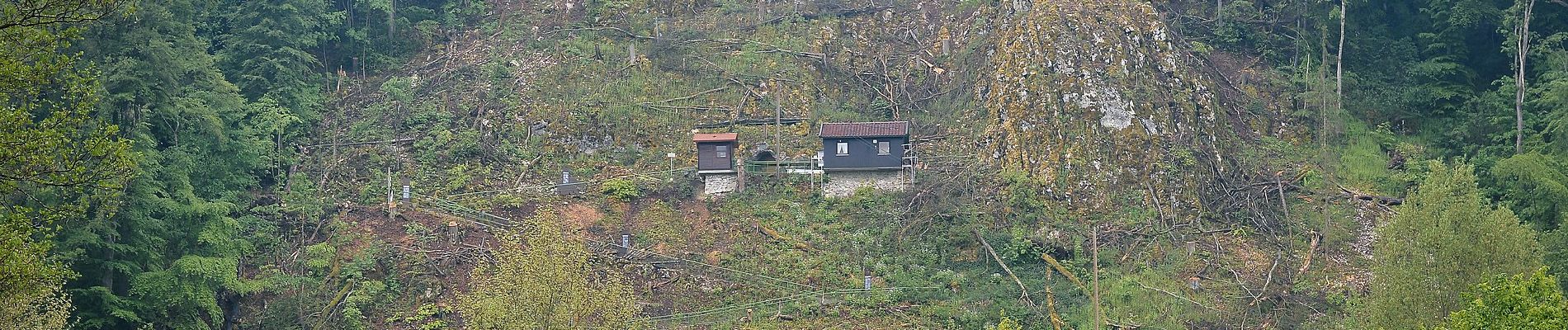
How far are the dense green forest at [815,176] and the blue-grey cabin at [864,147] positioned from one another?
81 centimetres

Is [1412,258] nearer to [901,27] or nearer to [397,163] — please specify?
[901,27]

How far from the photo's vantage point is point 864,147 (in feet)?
120

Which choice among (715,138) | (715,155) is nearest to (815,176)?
(715,155)

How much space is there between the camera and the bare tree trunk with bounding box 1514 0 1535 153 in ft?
116

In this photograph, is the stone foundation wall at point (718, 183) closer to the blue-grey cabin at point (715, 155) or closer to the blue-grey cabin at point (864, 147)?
the blue-grey cabin at point (715, 155)

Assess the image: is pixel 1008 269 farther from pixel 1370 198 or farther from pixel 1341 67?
pixel 1341 67

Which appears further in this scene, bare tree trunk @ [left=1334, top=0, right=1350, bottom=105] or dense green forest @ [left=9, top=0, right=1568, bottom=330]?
bare tree trunk @ [left=1334, top=0, right=1350, bottom=105]

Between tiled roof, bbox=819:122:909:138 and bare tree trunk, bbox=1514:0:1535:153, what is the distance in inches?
581

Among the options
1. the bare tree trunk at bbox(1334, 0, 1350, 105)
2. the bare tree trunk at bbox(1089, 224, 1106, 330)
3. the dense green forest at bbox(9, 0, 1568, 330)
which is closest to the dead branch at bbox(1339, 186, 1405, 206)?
the dense green forest at bbox(9, 0, 1568, 330)

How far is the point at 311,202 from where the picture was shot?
36.5m

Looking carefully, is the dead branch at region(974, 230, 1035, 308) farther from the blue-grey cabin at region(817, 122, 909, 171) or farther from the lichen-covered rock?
the blue-grey cabin at region(817, 122, 909, 171)

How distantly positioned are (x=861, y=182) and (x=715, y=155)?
3.76m

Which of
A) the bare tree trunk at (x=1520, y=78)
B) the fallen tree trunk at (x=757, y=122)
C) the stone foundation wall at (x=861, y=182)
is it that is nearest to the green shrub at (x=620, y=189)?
the fallen tree trunk at (x=757, y=122)

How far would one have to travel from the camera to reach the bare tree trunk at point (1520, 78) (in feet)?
116
